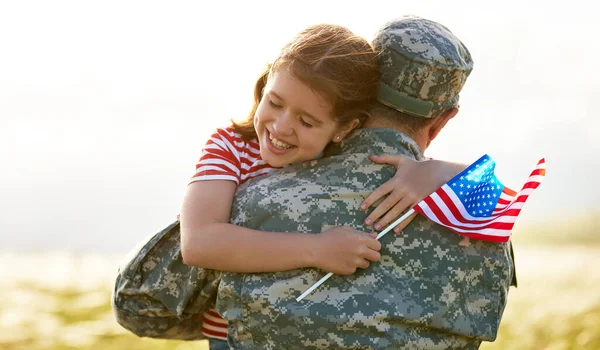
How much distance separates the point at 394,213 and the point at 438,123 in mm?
477

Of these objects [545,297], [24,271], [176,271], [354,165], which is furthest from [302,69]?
[24,271]

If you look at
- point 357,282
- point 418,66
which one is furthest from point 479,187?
point 357,282

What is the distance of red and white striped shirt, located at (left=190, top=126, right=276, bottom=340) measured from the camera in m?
3.17

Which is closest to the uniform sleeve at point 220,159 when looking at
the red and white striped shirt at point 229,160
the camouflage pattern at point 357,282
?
the red and white striped shirt at point 229,160

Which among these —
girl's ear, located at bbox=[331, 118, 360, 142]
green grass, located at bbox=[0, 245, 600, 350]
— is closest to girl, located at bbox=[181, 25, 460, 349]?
girl's ear, located at bbox=[331, 118, 360, 142]

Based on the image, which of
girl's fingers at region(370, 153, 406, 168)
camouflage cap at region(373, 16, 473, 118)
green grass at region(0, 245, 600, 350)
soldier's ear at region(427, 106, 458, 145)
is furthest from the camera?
green grass at region(0, 245, 600, 350)

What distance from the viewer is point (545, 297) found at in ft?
25.2

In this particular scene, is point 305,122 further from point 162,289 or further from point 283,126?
point 162,289

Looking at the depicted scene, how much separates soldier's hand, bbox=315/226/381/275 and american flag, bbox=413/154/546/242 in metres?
0.22

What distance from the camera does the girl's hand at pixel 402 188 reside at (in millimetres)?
2975

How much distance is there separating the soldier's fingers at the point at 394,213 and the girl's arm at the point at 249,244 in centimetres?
7

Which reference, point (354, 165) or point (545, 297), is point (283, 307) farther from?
point (545, 297)

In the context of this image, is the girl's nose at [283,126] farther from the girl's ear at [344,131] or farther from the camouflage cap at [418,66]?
the camouflage cap at [418,66]

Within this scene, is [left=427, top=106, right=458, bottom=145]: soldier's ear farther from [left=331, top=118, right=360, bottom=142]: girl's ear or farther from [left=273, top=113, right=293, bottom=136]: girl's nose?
[left=273, top=113, right=293, bottom=136]: girl's nose
